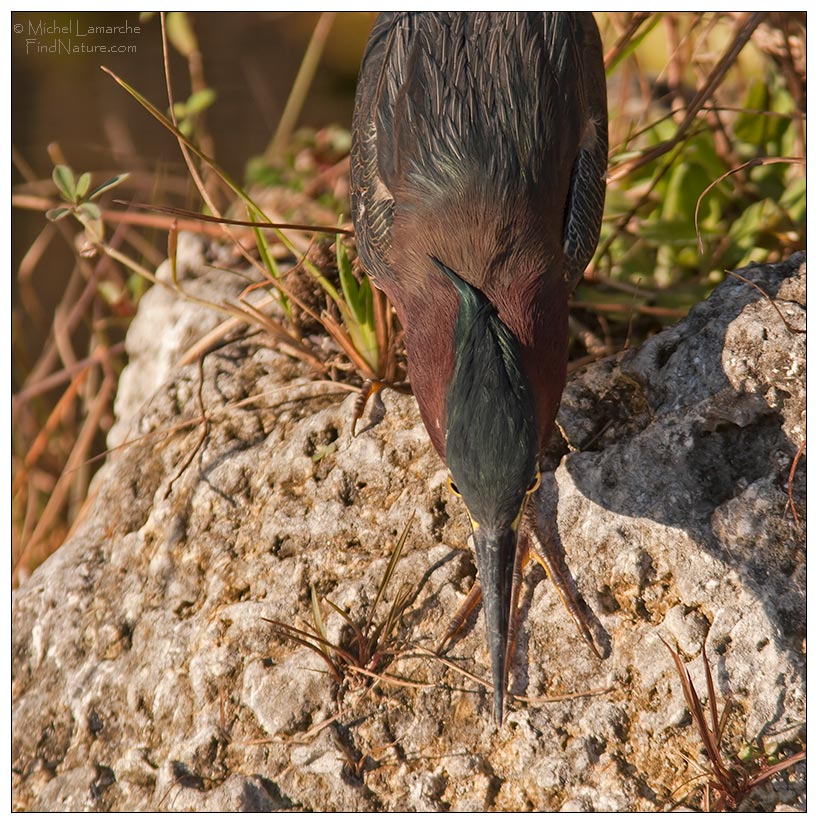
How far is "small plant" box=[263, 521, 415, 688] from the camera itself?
2.25 m

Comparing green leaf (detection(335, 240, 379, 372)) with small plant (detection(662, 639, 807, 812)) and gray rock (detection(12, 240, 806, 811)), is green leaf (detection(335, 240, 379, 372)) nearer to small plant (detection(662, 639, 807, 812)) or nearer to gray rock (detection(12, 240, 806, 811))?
gray rock (detection(12, 240, 806, 811))

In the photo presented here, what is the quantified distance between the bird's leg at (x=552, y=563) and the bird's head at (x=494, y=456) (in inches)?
9.5

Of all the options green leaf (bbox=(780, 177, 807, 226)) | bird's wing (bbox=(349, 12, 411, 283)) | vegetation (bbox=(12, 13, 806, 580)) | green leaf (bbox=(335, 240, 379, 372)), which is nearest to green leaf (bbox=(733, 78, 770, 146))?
vegetation (bbox=(12, 13, 806, 580))

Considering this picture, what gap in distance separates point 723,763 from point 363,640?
894mm

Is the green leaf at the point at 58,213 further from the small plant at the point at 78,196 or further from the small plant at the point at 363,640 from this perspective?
the small plant at the point at 363,640

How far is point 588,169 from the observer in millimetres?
2668

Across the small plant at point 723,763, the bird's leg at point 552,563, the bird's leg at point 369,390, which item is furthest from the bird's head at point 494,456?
the bird's leg at point 369,390

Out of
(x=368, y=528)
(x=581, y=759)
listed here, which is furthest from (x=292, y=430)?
(x=581, y=759)

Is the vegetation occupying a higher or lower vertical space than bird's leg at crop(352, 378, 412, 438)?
higher

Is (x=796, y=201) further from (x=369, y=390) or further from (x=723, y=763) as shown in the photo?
(x=723, y=763)

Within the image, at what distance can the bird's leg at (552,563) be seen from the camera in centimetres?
220

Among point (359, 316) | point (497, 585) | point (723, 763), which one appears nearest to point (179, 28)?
point (359, 316)

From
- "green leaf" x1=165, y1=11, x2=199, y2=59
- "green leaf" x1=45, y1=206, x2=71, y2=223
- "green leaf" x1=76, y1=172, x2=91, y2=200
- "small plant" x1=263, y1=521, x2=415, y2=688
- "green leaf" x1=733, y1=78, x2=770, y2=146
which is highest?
"green leaf" x1=165, y1=11, x2=199, y2=59

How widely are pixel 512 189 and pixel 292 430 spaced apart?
Result: 0.96 meters
